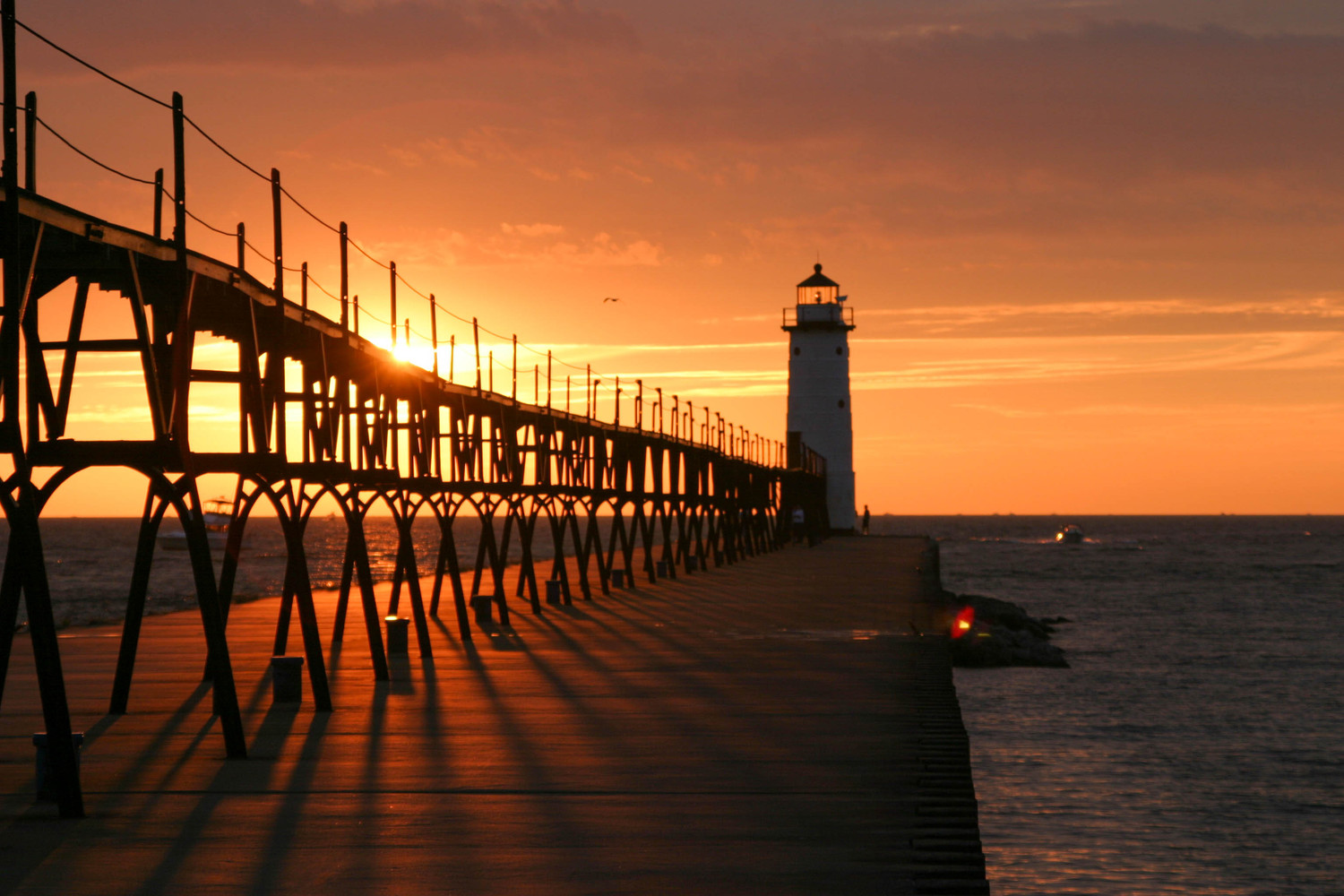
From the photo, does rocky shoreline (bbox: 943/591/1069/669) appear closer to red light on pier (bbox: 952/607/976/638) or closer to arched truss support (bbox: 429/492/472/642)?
red light on pier (bbox: 952/607/976/638)

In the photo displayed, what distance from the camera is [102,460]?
9.45m

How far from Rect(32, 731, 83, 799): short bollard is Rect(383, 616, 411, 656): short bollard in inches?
366

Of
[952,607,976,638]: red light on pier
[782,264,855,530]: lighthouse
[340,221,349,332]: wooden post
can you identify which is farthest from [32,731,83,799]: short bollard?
[782,264,855,530]: lighthouse

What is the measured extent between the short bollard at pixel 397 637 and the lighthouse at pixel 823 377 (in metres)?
53.0

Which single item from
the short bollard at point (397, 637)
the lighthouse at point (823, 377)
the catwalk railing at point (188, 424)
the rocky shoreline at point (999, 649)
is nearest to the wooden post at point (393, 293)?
the catwalk railing at point (188, 424)

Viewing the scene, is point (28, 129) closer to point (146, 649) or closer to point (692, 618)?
point (146, 649)

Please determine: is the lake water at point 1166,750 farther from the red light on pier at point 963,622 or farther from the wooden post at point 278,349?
the wooden post at point 278,349

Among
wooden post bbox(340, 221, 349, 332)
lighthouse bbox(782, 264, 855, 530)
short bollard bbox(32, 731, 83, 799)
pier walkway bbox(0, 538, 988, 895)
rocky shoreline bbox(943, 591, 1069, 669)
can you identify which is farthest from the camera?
lighthouse bbox(782, 264, 855, 530)

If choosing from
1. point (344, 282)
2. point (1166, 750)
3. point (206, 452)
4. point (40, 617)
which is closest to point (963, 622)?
point (1166, 750)

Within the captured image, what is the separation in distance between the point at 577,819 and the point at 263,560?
12433 cm

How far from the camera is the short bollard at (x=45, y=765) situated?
8.84 m

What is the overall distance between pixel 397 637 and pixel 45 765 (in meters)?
9.59

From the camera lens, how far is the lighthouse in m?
70.0

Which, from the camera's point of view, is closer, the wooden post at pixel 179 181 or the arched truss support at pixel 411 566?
the wooden post at pixel 179 181
